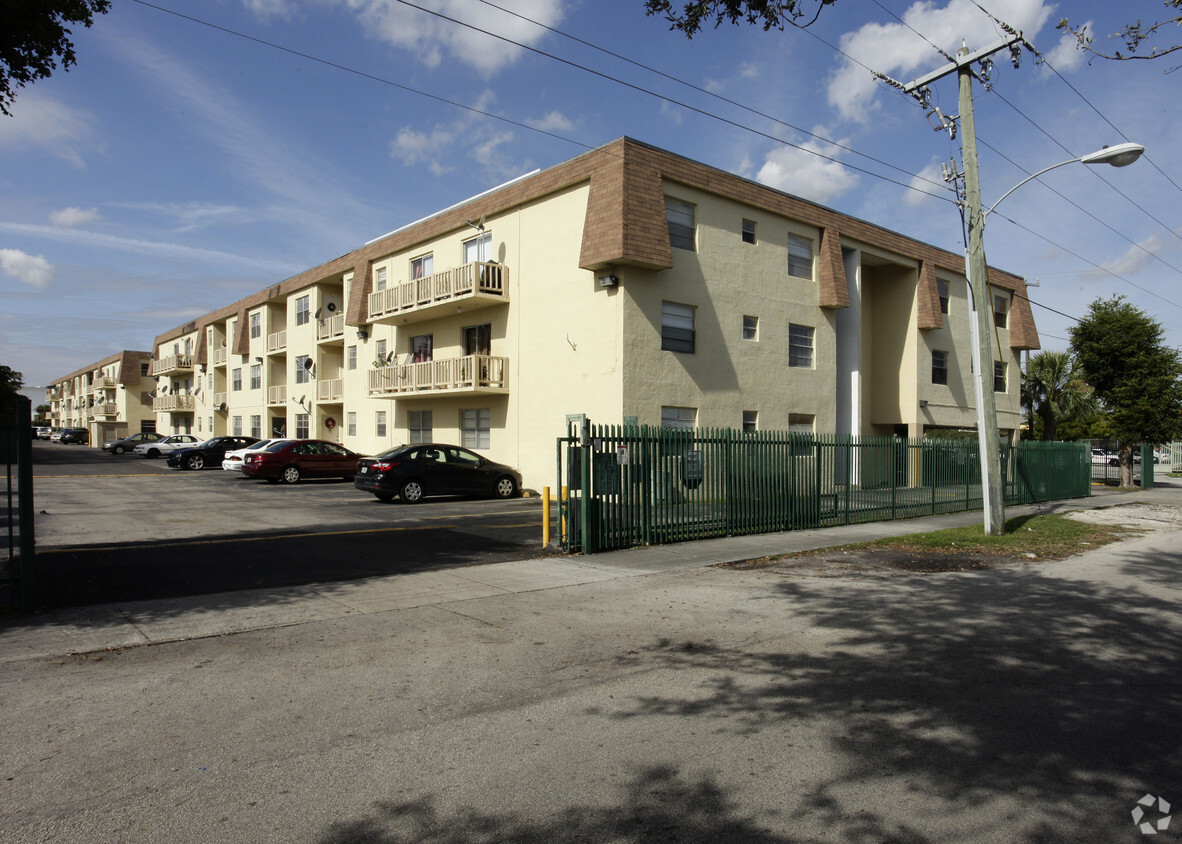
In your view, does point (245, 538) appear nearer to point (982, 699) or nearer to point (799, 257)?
point (982, 699)

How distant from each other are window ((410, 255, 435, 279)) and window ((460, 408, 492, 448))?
5.10 m

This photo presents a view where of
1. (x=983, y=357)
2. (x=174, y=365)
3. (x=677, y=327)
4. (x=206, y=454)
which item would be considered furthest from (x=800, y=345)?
(x=174, y=365)

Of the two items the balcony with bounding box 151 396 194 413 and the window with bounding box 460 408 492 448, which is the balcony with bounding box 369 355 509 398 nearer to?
the window with bounding box 460 408 492 448

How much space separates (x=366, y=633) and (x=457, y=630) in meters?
0.81

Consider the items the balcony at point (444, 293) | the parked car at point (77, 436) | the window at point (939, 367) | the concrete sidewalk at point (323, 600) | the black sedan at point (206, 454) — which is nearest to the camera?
the concrete sidewalk at point (323, 600)

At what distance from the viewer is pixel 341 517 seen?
53.7ft

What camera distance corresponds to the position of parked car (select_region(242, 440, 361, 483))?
85.8ft

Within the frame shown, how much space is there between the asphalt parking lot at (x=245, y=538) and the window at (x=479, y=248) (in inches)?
313

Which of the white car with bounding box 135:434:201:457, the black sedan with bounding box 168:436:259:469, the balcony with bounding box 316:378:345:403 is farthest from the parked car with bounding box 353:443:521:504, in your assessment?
the white car with bounding box 135:434:201:457

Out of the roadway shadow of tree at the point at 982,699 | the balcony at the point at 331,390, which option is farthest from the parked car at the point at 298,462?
the roadway shadow of tree at the point at 982,699

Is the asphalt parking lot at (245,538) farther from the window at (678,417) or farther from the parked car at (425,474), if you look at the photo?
the window at (678,417)

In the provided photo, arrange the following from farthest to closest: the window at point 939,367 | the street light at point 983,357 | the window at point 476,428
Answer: the window at point 939,367 → the window at point 476,428 → the street light at point 983,357

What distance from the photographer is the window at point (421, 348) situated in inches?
1056

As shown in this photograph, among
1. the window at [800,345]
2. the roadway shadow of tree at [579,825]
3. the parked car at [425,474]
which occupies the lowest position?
the roadway shadow of tree at [579,825]
